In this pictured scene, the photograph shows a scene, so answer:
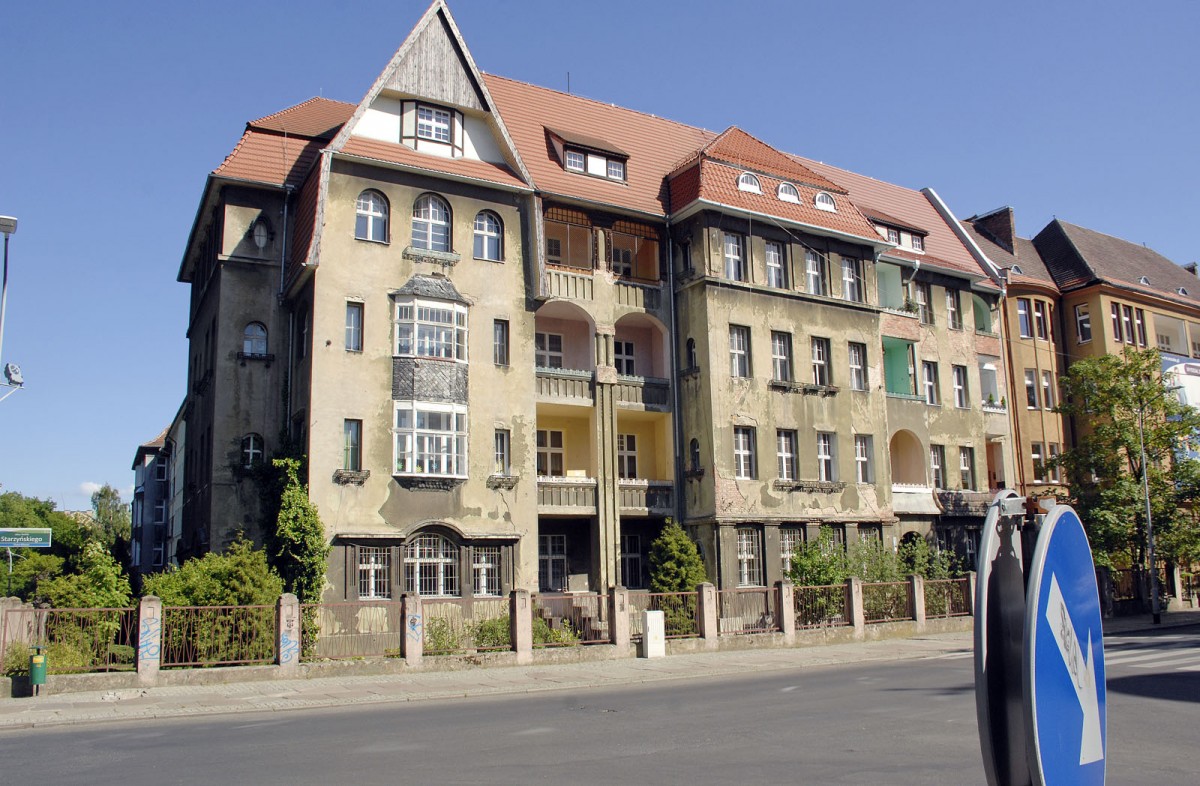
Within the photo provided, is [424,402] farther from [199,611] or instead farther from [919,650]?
[919,650]

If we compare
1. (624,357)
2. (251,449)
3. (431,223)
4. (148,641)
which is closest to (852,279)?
(624,357)

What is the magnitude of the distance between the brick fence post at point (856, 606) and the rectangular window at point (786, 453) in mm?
5085

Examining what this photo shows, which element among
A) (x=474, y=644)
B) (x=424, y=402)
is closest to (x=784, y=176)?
(x=424, y=402)

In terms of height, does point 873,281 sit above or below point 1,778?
above

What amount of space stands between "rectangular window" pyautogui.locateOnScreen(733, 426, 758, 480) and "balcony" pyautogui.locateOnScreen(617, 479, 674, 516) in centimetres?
227

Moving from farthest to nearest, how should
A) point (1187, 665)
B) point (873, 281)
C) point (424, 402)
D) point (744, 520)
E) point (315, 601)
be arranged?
point (873, 281) < point (744, 520) < point (424, 402) < point (315, 601) < point (1187, 665)

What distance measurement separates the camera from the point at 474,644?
23016 mm

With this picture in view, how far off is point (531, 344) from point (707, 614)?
9.41 metres

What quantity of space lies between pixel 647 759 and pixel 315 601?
15.9 m

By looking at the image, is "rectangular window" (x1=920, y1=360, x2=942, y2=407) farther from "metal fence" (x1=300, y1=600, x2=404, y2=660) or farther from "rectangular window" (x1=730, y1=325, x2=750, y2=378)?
"metal fence" (x1=300, y1=600, x2=404, y2=660)

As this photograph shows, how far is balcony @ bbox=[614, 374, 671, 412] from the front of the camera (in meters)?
31.5

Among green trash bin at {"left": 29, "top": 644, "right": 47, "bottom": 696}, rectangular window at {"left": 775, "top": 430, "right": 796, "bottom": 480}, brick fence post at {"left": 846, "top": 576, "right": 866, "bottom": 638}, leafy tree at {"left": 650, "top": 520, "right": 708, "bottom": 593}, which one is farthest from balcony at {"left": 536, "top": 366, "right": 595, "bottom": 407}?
green trash bin at {"left": 29, "top": 644, "right": 47, "bottom": 696}

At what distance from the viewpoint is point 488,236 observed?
1153 inches

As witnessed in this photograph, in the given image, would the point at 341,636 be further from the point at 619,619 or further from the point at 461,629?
the point at 619,619
